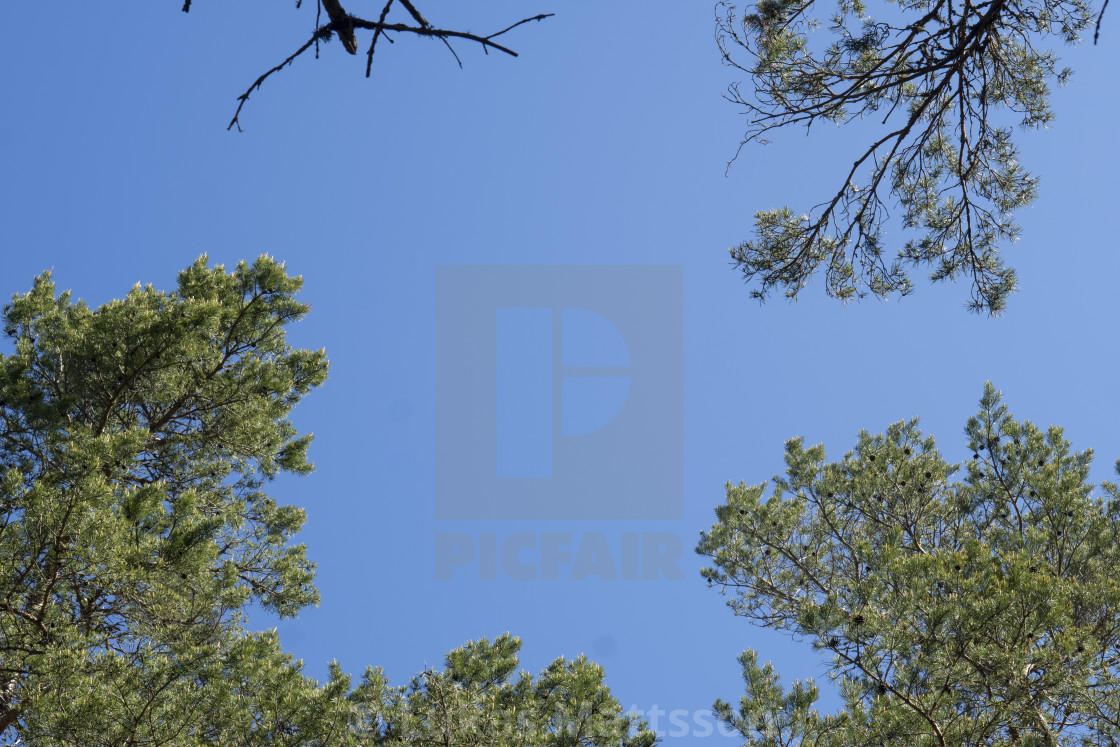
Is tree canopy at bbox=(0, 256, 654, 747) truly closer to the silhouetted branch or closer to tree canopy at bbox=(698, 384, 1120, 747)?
tree canopy at bbox=(698, 384, 1120, 747)

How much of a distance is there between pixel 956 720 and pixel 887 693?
1.38ft

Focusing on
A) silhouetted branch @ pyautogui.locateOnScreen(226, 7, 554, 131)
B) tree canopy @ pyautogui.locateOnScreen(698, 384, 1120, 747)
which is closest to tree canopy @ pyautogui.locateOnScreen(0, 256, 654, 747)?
tree canopy @ pyautogui.locateOnScreen(698, 384, 1120, 747)

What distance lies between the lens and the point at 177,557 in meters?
5.12

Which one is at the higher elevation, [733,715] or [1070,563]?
[1070,563]

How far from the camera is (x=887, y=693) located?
15.9ft

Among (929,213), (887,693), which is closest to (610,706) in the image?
(887,693)

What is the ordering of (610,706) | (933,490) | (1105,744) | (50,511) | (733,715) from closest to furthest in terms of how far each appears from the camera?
(1105,744), (50,511), (733,715), (610,706), (933,490)

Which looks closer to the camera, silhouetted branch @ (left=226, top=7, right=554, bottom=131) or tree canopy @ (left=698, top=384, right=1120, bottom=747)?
silhouetted branch @ (left=226, top=7, right=554, bottom=131)

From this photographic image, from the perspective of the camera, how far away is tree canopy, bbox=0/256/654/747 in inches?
193

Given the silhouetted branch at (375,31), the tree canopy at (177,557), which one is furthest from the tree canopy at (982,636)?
the silhouetted branch at (375,31)

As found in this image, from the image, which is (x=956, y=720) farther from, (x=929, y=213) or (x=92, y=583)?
(x=92, y=583)

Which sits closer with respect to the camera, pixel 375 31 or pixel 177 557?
pixel 375 31

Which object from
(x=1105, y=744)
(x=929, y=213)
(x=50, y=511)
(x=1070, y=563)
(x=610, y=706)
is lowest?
(x=1105, y=744)

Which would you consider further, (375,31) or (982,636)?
(982,636)
